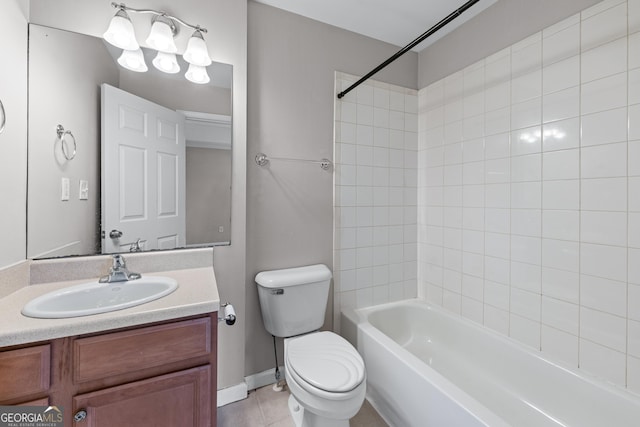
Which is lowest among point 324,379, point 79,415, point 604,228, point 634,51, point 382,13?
point 324,379

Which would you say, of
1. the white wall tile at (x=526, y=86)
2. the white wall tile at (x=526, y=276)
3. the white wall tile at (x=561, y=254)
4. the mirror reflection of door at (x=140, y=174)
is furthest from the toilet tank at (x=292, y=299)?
the white wall tile at (x=526, y=86)

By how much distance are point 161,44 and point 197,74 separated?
0.67 feet

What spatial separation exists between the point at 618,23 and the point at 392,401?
2138 millimetres

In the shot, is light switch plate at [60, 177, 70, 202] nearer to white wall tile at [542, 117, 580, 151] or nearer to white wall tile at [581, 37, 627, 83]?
white wall tile at [542, 117, 580, 151]

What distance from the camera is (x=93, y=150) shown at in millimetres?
1351

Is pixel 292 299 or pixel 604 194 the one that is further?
pixel 292 299

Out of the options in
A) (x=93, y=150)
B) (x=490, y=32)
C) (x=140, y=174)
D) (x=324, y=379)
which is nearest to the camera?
(x=324, y=379)

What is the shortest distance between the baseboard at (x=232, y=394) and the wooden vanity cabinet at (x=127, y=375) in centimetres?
70

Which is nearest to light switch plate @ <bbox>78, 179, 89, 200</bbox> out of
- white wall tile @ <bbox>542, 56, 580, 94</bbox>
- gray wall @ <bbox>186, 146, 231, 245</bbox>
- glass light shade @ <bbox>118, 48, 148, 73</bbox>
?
gray wall @ <bbox>186, 146, 231, 245</bbox>

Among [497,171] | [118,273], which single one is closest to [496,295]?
[497,171]

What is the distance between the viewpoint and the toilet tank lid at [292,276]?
1640 mm

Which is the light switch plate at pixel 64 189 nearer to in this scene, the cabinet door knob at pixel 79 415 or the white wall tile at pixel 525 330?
the cabinet door knob at pixel 79 415

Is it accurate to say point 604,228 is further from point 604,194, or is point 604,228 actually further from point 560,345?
point 560,345

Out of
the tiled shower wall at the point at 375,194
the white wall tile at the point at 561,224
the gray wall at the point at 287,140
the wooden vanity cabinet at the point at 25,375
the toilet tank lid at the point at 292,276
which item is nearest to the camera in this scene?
the wooden vanity cabinet at the point at 25,375
